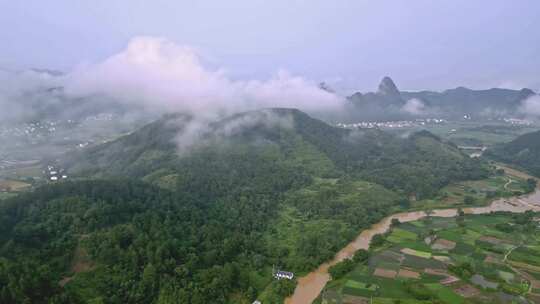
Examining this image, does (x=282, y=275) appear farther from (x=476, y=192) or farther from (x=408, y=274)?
(x=476, y=192)

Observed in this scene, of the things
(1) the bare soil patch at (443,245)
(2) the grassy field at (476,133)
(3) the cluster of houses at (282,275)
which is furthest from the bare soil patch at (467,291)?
(2) the grassy field at (476,133)

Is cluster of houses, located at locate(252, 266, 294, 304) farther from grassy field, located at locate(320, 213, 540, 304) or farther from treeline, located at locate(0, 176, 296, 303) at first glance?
grassy field, located at locate(320, 213, 540, 304)

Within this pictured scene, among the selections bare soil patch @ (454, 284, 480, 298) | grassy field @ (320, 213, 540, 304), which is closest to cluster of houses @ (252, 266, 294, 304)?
grassy field @ (320, 213, 540, 304)

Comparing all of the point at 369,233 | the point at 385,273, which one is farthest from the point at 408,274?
the point at 369,233

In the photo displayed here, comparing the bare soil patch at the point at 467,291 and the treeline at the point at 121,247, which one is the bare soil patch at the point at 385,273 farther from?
the treeline at the point at 121,247

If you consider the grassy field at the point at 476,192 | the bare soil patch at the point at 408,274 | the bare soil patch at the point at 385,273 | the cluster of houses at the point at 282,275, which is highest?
the grassy field at the point at 476,192
